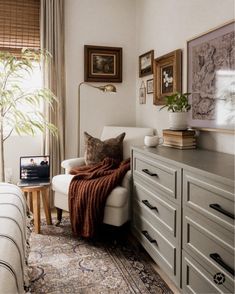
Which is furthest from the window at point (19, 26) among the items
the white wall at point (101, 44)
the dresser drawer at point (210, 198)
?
the dresser drawer at point (210, 198)

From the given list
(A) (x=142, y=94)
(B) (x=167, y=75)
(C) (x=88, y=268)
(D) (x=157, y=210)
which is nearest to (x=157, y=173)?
(D) (x=157, y=210)

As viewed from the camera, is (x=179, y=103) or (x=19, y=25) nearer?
(x=179, y=103)

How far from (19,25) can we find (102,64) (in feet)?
3.35

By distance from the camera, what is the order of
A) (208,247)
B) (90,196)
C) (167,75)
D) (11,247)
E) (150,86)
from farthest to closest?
(150,86), (167,75), (90,196), (208,247), (11,247)

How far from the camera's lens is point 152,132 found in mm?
3041

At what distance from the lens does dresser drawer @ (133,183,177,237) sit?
175 cm

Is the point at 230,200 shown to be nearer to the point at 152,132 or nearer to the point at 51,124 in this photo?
the point at 152,132

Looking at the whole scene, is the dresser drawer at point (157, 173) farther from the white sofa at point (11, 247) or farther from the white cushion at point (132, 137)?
the white sofa at point (11, 247)

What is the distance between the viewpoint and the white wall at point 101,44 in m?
3.42

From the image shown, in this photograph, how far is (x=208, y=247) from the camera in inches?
55.6

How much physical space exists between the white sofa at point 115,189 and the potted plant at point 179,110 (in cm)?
60

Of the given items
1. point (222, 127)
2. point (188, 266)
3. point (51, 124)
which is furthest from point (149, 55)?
point (188, 266)

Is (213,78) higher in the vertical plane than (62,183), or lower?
higher

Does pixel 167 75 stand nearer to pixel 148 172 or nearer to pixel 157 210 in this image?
pixel 148 172
